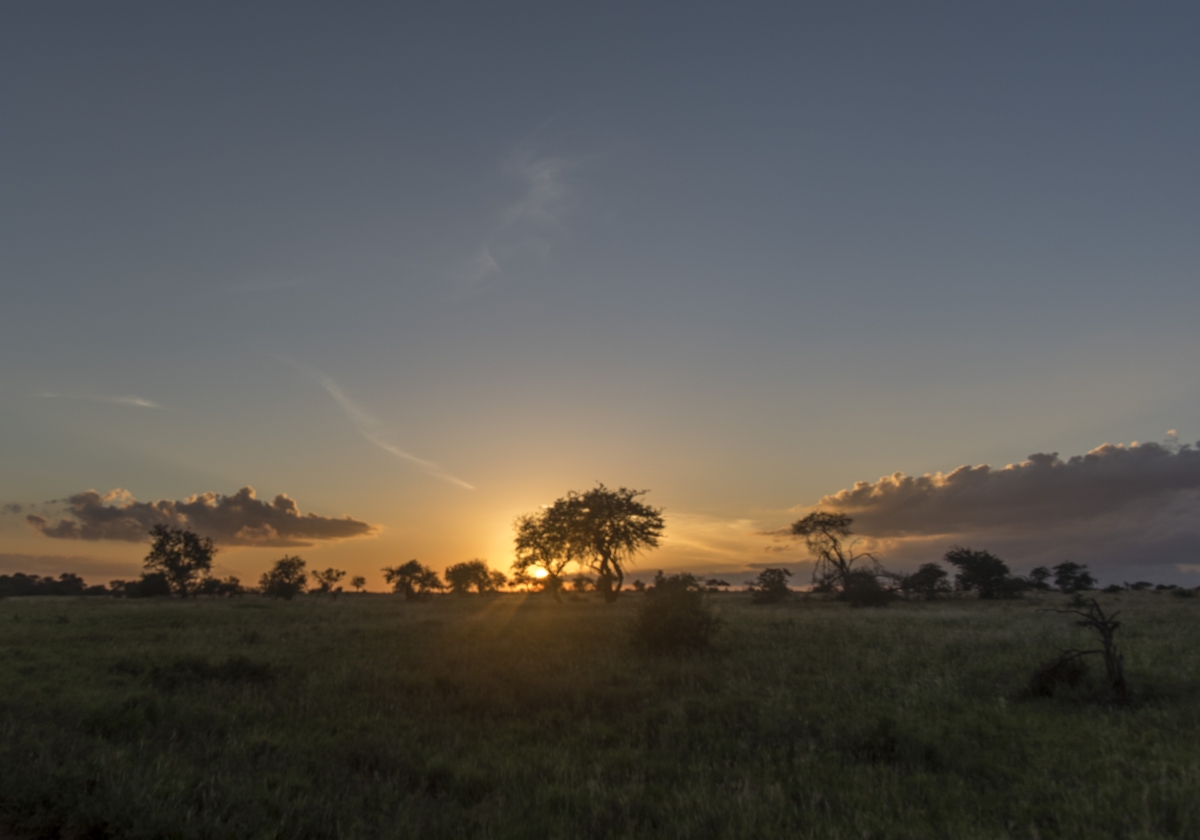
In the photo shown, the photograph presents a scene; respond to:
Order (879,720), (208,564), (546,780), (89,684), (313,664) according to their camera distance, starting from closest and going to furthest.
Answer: (546,780), (879,720), (89,684), (313,664), (208,564)

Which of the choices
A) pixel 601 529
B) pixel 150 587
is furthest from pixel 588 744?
pixel 150 587

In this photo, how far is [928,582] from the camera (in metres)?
61.9

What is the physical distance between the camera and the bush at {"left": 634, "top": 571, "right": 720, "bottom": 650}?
21369mm

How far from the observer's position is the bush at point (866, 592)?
49.1 meters

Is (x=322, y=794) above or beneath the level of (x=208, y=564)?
beneath

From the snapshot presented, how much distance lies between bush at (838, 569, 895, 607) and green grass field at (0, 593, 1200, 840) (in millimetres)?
29497

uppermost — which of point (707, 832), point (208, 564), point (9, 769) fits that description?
point (208, 564)

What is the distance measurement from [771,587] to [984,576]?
22383 millimetres

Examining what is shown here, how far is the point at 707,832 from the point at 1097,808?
16.1 ft

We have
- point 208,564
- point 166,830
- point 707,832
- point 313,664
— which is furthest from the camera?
point 208,564

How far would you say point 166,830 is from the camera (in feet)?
21.7

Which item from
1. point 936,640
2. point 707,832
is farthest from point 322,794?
point 936,640

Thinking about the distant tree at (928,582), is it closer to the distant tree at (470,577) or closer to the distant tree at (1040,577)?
the distant tree at (1040,577)

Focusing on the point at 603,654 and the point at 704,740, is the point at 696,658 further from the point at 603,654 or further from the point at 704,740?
the point at 704,740
